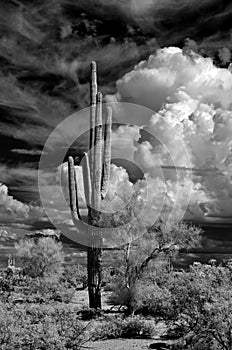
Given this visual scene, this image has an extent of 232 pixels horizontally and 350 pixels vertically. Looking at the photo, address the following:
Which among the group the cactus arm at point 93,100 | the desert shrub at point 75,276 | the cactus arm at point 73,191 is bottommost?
the desert shrub at point 75,276

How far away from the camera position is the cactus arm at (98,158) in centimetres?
1836

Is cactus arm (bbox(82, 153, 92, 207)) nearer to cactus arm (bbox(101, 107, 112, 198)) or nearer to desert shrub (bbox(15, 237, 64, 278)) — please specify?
cactus arm (bbox(101, 107, 112, 198))

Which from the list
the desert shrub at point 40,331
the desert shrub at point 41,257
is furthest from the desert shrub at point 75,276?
the desert shrub at point 40,331

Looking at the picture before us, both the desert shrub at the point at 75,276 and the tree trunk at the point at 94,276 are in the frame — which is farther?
the desert shrub at the point at 75,276

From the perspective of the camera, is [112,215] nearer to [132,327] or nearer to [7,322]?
[132,327]

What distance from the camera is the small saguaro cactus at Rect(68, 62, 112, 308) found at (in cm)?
1794

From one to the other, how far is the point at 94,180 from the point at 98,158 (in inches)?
38.6

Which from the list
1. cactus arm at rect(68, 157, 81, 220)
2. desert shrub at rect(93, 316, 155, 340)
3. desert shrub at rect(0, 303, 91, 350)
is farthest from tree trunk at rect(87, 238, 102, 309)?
desert shrub at rect(0, 303, 91, 350)

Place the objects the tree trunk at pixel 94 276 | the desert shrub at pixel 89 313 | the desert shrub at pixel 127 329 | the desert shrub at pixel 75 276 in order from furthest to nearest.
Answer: the desert shrub at pixel 75 276, the tree trunk at pixel 94 276, the desert shrub at pixel 89 313, the desert shrub at pixel 127 329

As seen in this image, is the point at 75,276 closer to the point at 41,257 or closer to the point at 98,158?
the point at 41,257

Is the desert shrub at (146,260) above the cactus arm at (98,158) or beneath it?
beneath

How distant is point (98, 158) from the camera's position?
61.7ft

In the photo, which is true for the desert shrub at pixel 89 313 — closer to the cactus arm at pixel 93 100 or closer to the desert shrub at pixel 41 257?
the cactus arm at pixel 93 100

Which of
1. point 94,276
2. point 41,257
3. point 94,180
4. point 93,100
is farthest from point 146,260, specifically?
point 41,257
